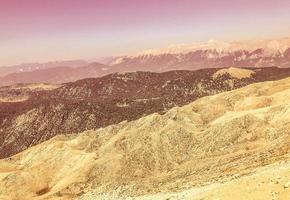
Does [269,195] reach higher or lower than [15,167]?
higher

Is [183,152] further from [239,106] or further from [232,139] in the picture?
[239,106]

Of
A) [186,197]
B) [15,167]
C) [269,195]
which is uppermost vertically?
[269,195]

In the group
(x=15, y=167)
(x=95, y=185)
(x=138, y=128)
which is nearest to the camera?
(x=95, y=185)

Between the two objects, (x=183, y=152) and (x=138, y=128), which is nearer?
(x=183, y=152)

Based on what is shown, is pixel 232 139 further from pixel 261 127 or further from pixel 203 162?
pixel 203 162

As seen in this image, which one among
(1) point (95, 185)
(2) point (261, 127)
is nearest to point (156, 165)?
(1) point (95, 185)

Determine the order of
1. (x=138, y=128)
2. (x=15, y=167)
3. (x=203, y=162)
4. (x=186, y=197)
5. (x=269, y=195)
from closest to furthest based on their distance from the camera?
(x=269, y=195)
(x=186, y=197)
(x=203, y=162)
(x=138, y=128)
(x=15, y=167)
